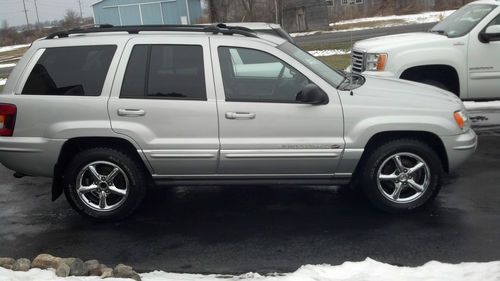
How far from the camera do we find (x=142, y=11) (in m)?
40.8

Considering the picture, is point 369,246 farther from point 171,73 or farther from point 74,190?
point 74,190

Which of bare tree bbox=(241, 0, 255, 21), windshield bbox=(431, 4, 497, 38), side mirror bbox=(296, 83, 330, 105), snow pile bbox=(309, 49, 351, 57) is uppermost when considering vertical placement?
bare tree bbox=(241, 0, 255, 21)

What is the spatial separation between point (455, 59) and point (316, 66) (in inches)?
138

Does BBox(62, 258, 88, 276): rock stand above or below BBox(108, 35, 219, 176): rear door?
below

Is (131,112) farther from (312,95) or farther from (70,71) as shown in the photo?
(312,95)

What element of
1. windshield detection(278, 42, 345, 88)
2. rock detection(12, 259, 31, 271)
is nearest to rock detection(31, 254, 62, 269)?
rock detection(12, 259, 31, 271)

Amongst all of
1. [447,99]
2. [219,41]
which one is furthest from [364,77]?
[219,41]

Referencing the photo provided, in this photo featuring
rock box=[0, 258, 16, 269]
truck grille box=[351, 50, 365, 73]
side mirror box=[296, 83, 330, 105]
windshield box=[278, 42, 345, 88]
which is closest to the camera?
rock box=[0, 258, 16, 269]

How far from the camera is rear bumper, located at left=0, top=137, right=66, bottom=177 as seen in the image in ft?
16.3

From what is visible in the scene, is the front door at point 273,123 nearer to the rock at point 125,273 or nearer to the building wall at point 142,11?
the rock at point 125,273

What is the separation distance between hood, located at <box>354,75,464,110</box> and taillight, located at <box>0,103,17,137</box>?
3230mm

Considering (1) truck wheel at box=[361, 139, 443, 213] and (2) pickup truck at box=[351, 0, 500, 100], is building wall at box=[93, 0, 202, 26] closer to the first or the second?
(2) pickup truck at box=[351, 0, 500, 100]

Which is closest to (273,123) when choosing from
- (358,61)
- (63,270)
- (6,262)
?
(63,270)

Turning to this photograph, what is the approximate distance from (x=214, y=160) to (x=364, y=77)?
6.23 ft
